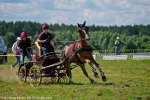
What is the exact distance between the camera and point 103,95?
8562 millimetres

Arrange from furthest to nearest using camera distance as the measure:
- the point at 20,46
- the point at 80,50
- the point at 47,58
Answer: the point at 20,46
the point at 47,58
the point at 80,50

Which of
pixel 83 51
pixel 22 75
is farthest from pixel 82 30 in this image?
pixel 22 75

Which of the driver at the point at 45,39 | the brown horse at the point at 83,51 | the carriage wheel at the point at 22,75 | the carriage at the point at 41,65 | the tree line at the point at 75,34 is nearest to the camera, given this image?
the brown horse at the point at 83,51

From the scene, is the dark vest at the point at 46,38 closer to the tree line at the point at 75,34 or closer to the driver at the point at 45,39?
the driver at the point at 45,39

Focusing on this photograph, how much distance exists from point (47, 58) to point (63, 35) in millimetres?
2434

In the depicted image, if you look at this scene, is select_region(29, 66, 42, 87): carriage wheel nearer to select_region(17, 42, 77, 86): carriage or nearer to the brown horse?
select_region(17, 42, 77, 86): carriage

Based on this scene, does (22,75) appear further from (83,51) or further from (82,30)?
(82,30)

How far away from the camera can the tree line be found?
13.6 metres

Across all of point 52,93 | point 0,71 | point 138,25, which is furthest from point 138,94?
point 138,25

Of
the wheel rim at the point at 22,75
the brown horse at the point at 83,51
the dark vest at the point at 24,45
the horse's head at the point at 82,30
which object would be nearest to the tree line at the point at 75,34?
the brown horse at the point at 83,51

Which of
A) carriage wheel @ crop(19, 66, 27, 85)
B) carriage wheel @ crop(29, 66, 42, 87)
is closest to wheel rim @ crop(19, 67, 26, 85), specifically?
carriage wheel @ crop(19, 66, 27, 85)

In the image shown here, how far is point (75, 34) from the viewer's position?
46.2ft

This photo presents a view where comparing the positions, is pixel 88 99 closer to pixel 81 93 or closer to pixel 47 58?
pixel 81 93

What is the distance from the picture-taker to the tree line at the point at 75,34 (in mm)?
13586
